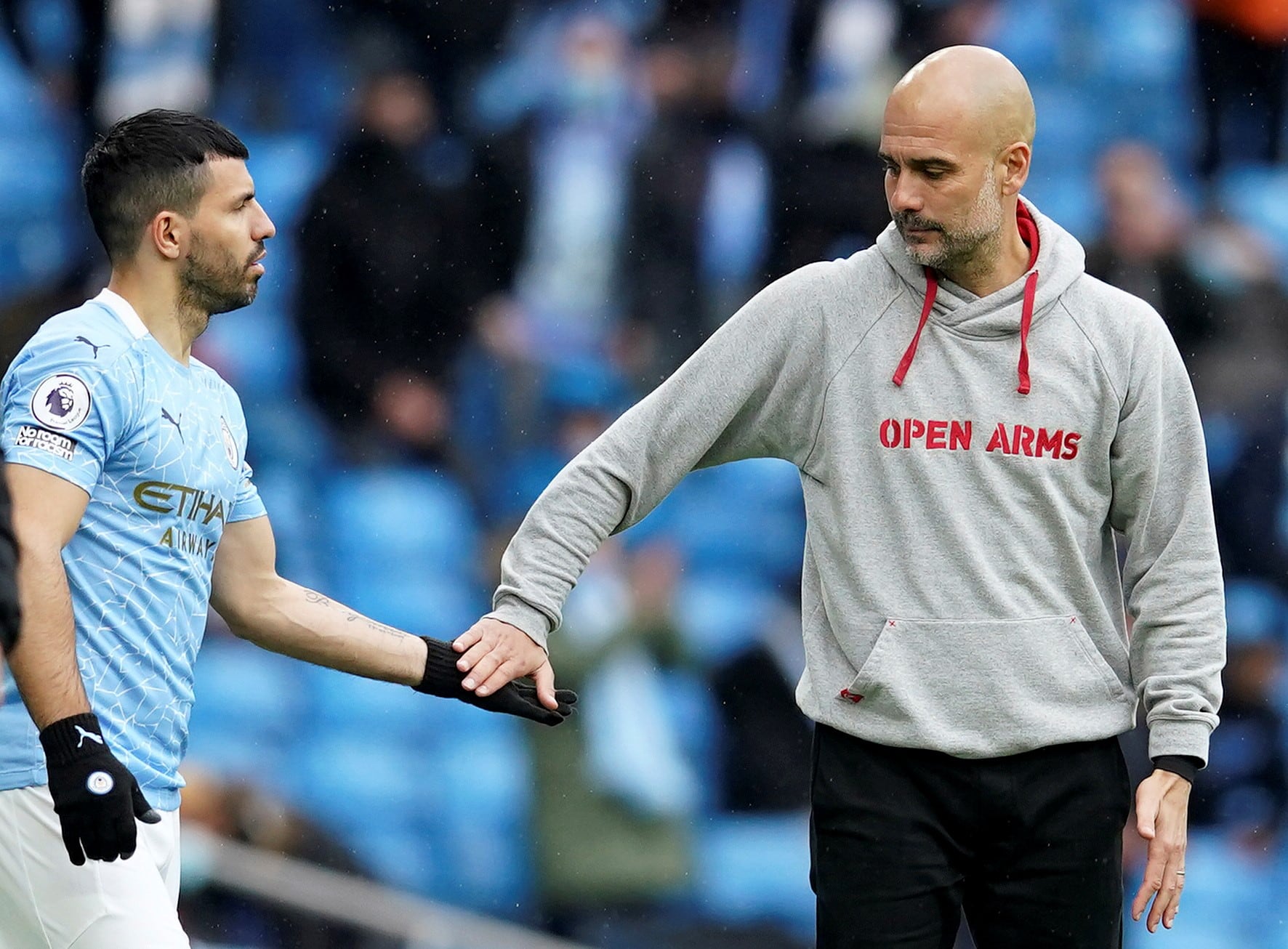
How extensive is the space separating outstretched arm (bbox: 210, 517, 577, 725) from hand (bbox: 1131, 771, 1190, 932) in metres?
1.03

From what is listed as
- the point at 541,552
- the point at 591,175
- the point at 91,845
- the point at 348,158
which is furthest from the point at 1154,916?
the point at 348,158

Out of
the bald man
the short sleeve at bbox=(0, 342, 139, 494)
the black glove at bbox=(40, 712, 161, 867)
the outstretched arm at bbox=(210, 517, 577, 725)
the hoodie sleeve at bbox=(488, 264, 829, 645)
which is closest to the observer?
the black glove at bbox=(40, 712, 161, 867)

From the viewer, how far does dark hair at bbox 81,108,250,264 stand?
304 cm

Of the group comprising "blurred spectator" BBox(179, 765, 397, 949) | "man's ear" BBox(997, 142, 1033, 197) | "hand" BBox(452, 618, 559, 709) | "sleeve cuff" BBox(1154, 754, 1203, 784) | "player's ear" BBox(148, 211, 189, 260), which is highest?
"man's ear" BBox(997, 142, 1033, 197)

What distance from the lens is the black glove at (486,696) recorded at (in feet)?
10.4

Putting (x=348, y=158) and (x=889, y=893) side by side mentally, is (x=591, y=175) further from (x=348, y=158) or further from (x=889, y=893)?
(x=889, y=893)

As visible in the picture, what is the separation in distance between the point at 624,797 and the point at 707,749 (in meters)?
0.27

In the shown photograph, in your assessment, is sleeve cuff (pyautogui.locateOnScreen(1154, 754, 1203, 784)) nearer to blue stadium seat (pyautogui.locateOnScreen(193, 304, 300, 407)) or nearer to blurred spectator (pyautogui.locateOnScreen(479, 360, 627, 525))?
blurred spectator (pyautogui.locateOnScreen(479, 360, 627, 525))

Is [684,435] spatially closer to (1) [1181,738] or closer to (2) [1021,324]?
(2) [1021,324]

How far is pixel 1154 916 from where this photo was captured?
117 inches

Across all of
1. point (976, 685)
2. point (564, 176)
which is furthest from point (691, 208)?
point (976, 685)

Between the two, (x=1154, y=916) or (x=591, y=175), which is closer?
(x=1154, y=916)

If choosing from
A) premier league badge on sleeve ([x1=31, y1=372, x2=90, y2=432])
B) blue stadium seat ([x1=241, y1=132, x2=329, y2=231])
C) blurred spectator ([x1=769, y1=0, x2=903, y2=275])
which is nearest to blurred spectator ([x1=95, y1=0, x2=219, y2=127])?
blue stadium seat ([x1=241, y1=132, x2=329, y2=231])

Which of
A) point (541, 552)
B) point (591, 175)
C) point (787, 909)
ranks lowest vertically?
point (787, 909)
